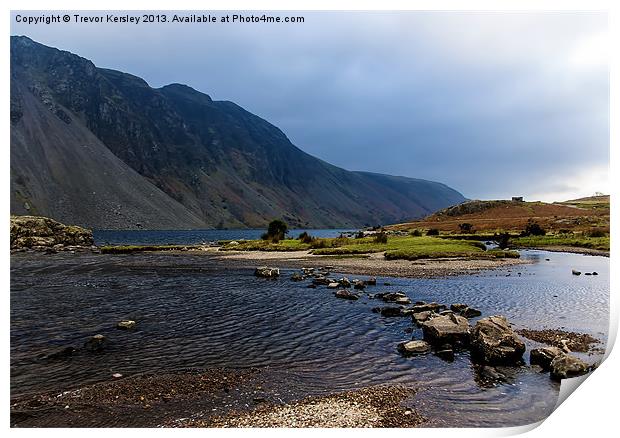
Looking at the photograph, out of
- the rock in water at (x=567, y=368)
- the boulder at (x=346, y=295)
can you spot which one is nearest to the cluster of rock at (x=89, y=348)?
the boulder at (x=346, y=295)

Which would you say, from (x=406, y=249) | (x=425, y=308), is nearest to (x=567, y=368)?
(x=425, y=308)

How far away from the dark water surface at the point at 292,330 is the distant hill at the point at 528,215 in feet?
238

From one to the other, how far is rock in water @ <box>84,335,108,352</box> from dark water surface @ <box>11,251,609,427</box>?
55 centimetres

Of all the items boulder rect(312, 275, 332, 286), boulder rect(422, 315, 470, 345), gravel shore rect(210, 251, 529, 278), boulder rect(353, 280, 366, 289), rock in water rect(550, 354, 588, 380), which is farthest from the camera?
gravel shore rect(210, 251, 529, 278)

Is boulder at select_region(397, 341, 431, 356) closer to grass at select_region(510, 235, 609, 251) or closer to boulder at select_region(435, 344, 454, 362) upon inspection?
boulder at select_region(435, 344, 454, 362)

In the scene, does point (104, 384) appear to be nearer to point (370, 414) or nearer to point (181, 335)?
point (181, 335)

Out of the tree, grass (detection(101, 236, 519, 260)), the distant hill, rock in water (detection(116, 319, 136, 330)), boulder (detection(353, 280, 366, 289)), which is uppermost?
the distant hill

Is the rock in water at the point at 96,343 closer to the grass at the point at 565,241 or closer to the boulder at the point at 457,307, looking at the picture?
the boulder at the point at 457,307

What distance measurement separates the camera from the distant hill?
109637 mm

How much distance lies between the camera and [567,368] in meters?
16.3

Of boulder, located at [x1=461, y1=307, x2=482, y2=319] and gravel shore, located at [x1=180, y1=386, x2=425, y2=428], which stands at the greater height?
boulder, located at [x1=461, y1=307, x2=482, y2=319]

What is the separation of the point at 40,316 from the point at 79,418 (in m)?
17.4

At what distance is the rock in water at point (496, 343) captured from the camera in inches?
704

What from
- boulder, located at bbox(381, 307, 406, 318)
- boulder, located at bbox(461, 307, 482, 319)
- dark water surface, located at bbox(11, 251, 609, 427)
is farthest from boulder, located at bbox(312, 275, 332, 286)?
boulder, located at bbox(461, 307, 482, 319)
